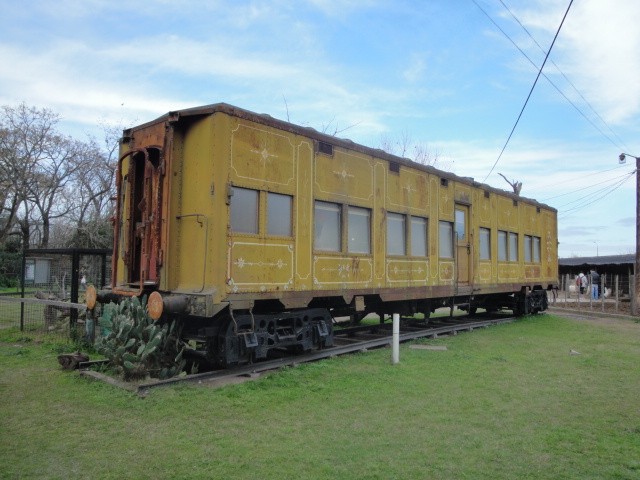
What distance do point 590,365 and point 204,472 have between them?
268 inches

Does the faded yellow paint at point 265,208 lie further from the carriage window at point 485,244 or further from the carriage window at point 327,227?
the carriage window at point 485,244

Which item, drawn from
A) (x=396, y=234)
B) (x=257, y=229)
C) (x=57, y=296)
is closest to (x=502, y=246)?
(x=396, y=234)

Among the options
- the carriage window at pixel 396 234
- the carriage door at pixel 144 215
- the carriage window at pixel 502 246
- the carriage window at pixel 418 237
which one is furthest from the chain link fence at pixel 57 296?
the carriage window at pixel 502 246

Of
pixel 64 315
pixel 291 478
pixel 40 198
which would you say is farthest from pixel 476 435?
pixel 40 198

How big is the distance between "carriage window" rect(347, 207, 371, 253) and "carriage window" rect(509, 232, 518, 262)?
24.8 feet

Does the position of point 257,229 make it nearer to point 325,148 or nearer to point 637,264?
point 325,148

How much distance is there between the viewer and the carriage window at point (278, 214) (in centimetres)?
766

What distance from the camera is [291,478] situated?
153 inches

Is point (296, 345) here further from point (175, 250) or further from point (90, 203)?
point (90, 203)

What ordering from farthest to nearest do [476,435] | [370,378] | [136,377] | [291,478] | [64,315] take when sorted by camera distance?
[64,315] < [370,378] < [136,377] < [476,435] < [291,478]

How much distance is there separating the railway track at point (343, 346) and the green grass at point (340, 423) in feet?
0.90

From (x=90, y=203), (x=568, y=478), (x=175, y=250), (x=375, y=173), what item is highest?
(x=90, y=203)

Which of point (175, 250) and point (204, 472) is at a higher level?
point (175, 250)

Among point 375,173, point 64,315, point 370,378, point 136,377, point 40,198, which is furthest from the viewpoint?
point 40,198
